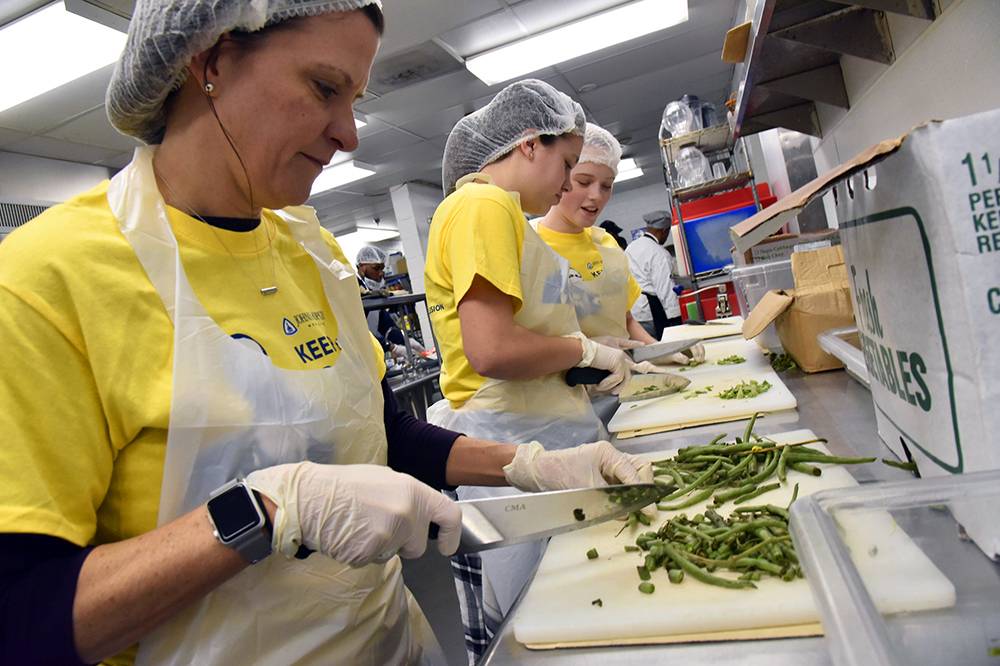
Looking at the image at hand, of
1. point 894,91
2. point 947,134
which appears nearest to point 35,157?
point 894,91

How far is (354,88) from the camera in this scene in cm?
113

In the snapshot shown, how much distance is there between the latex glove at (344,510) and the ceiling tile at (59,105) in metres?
4.74

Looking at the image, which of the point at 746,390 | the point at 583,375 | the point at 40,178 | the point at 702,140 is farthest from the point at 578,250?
the point at 40,178

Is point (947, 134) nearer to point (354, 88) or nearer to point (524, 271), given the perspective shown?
point (354, 88)

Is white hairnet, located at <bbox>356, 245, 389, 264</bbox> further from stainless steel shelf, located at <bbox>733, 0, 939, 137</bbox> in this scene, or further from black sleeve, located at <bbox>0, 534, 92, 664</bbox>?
black sleeve, located at <bbox>0, 534, 92, 664</bbox>

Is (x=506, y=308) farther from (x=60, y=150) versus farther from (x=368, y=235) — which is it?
(x=368, y=235)

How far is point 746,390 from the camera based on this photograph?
1916 millimetres

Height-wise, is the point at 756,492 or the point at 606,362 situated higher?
the point at 606,362

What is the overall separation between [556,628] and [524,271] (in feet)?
4.27

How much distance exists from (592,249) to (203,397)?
7.36ft

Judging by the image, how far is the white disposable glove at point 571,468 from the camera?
1342 mm

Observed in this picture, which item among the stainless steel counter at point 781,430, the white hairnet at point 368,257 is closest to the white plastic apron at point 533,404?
the stainless steel counter at point 781,430

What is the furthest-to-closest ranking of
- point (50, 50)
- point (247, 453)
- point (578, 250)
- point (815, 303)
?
point (50, 50), point (578, 250), point (815, 303), point (247, 453)

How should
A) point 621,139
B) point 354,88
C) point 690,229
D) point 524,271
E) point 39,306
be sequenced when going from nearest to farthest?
point 39,306 → point 354,88 → point 524,271 → point 690,229 → point 621,139
